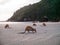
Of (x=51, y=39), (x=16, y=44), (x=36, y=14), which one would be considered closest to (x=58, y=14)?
(x=36, y=14)

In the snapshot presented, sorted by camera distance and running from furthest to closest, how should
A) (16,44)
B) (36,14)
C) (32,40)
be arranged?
1. (36,14)
2. (32,40)
3. (16,44)

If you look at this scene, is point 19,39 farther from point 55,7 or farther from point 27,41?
point 55,7

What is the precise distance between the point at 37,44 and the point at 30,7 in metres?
0.66

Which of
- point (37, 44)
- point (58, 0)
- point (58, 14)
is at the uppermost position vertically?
point (58, 0)

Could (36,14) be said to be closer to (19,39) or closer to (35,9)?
(35,9)

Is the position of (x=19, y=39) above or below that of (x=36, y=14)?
below

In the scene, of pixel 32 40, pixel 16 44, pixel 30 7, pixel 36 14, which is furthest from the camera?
pixel 30 7

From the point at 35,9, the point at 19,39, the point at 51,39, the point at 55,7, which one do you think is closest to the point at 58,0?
the point at 55,7

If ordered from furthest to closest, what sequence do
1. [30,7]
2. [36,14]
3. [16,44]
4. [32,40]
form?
[30,7]
[36,14]
[32,40]
[16,44]

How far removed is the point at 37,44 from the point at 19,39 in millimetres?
183

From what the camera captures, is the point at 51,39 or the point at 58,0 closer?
the point at 51,39

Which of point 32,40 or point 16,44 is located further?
point 32,40

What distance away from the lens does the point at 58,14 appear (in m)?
1.95

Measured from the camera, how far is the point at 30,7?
6.61ft
